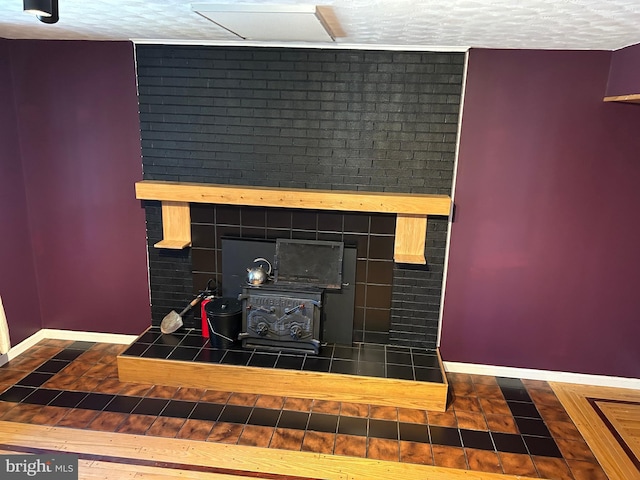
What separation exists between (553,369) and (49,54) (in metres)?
4.15

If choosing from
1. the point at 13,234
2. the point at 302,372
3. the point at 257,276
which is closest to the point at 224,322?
the point at 257,276

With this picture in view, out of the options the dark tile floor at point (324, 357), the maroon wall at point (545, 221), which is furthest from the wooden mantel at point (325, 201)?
the dark tile floor at point (324, 357)

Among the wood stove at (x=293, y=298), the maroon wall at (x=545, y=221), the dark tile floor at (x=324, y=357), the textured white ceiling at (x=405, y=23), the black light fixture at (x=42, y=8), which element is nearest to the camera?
the black light fixture at (x=42, y=8)

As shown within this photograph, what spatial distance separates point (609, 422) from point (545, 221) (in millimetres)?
1310

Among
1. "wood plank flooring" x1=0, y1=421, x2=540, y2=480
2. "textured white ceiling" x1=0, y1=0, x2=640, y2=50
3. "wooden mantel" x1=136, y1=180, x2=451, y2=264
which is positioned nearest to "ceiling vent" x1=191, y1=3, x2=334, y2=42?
"textured white ceiling" x1=0, y1=0, x2=640, y2=50

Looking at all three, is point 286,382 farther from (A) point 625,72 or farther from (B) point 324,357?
(A) point 625,72

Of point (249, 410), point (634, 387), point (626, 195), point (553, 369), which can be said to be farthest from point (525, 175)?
point (249, 410)

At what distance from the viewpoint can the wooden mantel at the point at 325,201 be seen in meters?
3.15

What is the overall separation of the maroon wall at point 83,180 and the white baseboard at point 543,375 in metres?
2.43

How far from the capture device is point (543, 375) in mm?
3494

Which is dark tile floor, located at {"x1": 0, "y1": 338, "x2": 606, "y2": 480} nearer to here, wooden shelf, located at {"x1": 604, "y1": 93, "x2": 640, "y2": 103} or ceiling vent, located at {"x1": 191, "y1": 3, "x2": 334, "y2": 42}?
wooden shelf, located at {"x1": 604, "y1": 93, "x2": 640, "y2": 103}

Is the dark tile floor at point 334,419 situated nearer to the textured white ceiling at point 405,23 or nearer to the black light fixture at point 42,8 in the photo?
the textured white ceiling at point 405,23

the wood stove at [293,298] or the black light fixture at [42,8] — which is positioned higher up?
the black light fixture at [42,8]

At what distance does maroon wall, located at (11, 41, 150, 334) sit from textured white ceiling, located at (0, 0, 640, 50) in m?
0.21
